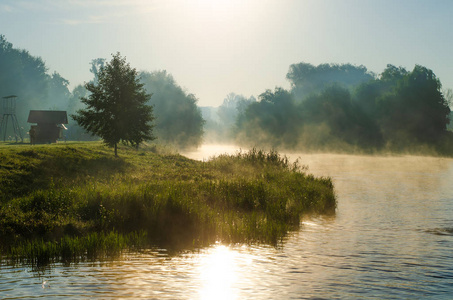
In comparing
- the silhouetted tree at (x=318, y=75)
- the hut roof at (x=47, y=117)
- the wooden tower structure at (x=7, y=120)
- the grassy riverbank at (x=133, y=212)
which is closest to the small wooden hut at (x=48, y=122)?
the hut roof at (x=47, y=117)

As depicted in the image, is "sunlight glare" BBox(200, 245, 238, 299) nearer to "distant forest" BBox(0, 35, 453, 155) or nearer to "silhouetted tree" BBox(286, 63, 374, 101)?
"distant forest" BBox(0, 35, 453, 155)

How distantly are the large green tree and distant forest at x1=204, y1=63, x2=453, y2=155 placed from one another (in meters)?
57.6

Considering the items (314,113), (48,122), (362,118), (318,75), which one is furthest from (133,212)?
(318,75)

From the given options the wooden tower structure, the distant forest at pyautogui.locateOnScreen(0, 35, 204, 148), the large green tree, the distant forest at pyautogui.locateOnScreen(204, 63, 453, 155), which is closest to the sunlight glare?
the large green tree

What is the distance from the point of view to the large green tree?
1358 inches

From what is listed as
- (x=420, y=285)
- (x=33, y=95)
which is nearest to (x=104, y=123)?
(x=420, y=285)

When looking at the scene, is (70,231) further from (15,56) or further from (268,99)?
(15,56)

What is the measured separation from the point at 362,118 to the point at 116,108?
216ft

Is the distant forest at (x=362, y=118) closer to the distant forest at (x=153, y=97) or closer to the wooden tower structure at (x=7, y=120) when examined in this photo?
the distant forest at (x=153, y=97)

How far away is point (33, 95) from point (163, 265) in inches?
4738

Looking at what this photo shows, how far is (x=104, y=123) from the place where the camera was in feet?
114

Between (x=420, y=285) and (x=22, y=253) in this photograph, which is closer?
(x=420, y=285)

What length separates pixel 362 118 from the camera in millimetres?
90812

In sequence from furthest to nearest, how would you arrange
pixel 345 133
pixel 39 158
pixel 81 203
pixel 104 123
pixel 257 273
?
pixel 345 133
pixel 104 123
pixel 39 158
pixel 81 203
pixel 257 273
